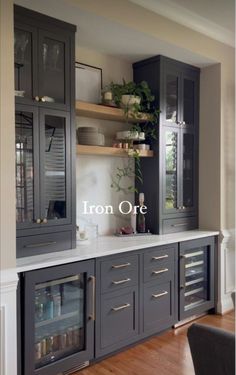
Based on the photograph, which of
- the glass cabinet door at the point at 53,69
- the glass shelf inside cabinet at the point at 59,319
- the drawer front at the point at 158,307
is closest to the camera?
the glass shelf inside cabinet at the point at 59,319

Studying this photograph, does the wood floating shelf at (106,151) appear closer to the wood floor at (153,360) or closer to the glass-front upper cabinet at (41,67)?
the glass-front upper cabinet at (41,67)

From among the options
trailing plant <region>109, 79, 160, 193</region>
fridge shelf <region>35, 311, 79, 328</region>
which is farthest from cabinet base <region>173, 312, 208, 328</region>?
trailing plant <region>109, 79, 160, 193</region>

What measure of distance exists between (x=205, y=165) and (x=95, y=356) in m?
2.16

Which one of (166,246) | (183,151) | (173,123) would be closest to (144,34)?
(173,123)

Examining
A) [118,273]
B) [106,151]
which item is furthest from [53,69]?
[118,273]

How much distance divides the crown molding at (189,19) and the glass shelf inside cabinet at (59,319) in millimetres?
2170

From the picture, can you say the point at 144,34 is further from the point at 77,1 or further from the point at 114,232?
the point at 114,232

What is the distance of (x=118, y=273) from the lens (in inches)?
103

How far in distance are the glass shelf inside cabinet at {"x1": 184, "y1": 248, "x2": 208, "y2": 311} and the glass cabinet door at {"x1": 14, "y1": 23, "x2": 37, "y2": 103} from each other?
78.4 inches

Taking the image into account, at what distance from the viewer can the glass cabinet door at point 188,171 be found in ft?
11.7

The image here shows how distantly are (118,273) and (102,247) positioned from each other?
0.23 m

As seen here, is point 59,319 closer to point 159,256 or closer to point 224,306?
point 159,256

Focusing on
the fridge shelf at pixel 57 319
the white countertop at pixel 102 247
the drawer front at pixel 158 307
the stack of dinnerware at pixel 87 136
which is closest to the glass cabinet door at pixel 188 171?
the white countertop at pixel 102 247

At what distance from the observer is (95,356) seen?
2.48m
